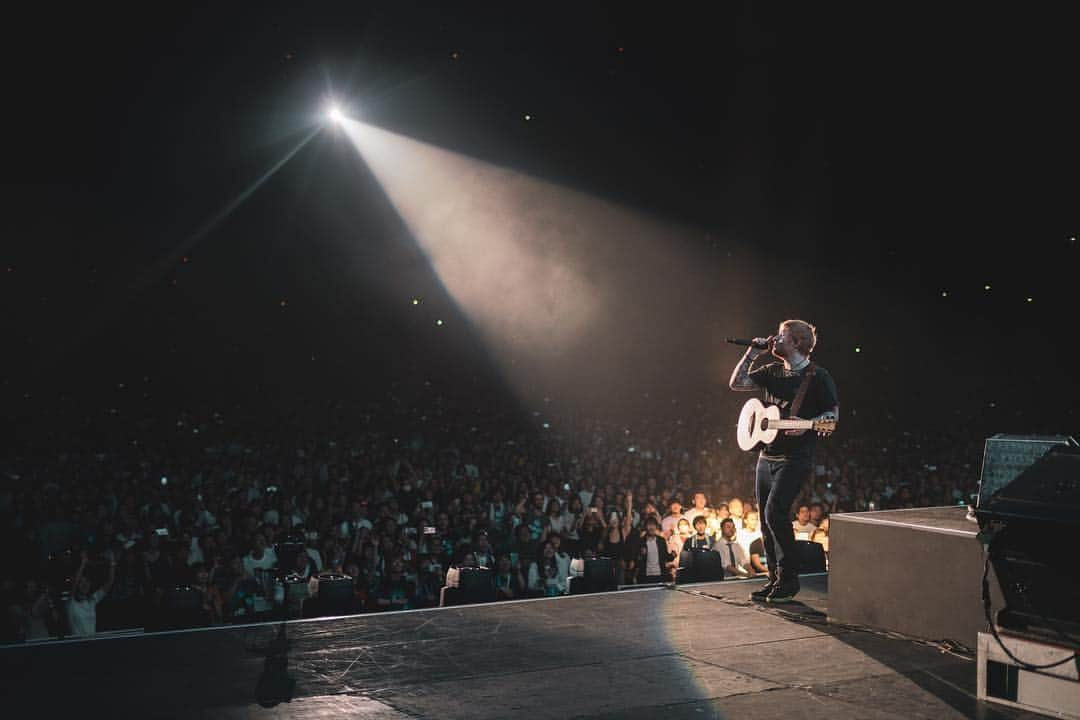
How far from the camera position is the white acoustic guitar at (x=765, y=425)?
14.8 ft

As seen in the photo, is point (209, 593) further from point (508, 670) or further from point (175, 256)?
point (175, 256)

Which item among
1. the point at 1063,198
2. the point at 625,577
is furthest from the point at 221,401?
the point at 1063,198

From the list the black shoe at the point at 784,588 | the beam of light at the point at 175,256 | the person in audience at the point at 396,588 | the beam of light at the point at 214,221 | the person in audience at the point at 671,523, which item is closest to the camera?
the black shoe at the point at 784,588

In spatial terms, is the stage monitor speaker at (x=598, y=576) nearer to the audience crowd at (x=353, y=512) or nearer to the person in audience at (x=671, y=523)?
the audience crowd at (x=353, y=512)

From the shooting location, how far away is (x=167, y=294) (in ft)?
74.3

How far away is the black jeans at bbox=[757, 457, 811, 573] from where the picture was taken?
4.62 m

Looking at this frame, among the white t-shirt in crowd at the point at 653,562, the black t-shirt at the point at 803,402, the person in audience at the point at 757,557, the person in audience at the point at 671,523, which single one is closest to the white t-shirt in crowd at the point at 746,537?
the person in audience at the point at 757,557

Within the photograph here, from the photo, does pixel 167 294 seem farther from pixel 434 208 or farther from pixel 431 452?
pixel 431 452

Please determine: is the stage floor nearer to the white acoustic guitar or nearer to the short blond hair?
the white acoustic guitar

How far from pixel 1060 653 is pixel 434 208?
17.1m

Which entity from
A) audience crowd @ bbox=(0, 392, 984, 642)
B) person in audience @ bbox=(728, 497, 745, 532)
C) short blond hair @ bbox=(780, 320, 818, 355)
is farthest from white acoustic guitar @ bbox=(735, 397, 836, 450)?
person in audience @ bbox=(728, 497, 745, 532)

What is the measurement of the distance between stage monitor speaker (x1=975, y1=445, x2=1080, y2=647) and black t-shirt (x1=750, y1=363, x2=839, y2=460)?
1.44 metres

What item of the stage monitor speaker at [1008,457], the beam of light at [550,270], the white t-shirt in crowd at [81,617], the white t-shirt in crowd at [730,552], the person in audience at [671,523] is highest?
the beam of light at [550,270]

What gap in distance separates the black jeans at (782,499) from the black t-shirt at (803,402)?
0.15 ft
